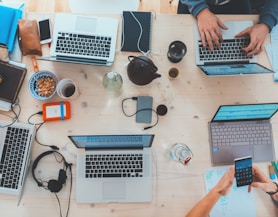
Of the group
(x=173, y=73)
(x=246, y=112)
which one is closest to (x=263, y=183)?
(x=246, y=112)

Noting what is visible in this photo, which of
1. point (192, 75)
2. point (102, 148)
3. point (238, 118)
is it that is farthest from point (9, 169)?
point (238, 118)

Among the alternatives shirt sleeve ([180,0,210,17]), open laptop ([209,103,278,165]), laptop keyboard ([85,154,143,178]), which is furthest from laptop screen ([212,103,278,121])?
shirt sleeve ([180,0,210,17])

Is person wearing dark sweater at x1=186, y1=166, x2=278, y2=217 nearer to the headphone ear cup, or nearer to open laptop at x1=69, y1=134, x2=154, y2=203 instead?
open laptop at x1=69, y1=134, x2=154, y2=203

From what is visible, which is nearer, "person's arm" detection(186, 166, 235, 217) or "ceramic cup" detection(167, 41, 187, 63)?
"person's arm" detection(186, 166, 235, 217)

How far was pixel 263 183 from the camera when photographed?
1.08 m

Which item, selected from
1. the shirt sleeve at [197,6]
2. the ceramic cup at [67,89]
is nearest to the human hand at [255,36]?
the shirt sleeve at [197,6]

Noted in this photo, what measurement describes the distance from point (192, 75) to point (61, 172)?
72cm

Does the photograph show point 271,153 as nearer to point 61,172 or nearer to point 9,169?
point 61,172

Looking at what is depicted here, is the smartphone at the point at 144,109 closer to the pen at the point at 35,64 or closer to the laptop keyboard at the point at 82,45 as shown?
the laptop keyboard at the point at 82,45

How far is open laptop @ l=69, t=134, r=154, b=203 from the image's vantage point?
112cm

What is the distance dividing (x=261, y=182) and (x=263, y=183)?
2 cm

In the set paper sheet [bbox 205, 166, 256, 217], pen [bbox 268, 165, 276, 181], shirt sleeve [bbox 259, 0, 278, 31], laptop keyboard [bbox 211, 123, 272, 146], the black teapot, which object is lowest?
paper sheet [bbox 205, 166, 256, 217]

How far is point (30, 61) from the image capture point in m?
1.22

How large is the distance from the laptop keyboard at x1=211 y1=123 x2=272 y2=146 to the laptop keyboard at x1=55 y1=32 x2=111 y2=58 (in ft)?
2.01
